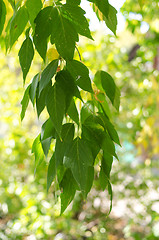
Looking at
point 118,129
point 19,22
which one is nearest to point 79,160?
point 19,22

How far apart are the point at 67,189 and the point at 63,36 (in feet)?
0.83

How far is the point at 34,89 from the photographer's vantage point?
0.53m

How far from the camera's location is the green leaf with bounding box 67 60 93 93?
499mm

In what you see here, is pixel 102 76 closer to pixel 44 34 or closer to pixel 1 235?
pixel 44 34

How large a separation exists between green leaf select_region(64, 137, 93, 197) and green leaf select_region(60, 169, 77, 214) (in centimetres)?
5

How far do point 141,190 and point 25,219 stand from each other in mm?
1415

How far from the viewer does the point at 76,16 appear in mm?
507

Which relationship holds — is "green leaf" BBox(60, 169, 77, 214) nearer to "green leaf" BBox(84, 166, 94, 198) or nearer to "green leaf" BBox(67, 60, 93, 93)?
"green leaf" BBox(84, 166, 94, 198)

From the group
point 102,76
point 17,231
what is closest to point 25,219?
point 17,231

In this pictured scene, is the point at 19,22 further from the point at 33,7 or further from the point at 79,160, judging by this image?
the point at 79,160

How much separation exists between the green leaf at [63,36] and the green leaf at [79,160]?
0.14 m

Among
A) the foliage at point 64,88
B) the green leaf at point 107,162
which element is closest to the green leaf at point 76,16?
the foliage at point 64,88

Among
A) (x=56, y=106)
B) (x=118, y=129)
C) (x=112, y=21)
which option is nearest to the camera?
(x=56, y=106)

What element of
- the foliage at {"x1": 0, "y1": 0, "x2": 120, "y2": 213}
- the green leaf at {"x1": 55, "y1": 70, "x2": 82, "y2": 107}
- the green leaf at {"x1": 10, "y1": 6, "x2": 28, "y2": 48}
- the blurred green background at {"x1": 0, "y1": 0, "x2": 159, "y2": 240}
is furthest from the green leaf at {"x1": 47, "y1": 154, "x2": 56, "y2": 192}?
the blurred green background at {"x1": 0, "y1": 0, "x2": 159, "y2": 240}
